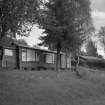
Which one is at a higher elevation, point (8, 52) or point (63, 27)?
point (63, 27)

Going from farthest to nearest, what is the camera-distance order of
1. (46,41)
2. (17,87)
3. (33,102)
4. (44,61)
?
(44,61) → (46,41) → (17,87) → (33,102)

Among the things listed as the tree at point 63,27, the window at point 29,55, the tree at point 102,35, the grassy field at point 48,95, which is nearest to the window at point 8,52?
the window at point 29,55

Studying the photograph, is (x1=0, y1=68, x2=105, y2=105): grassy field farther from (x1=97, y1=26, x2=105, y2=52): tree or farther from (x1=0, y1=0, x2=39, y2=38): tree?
(x1=97, y1=26, x2=105, y2=52): tree

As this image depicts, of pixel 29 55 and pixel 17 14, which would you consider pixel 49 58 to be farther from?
pixel 17 14

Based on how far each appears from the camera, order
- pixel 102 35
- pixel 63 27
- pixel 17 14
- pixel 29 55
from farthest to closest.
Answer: pixel 102 35
pixel 29 55
pixel 63 27
pixel 17 14

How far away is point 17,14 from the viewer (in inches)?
399

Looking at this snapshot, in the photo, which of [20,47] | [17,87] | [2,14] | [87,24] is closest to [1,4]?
[2,14]

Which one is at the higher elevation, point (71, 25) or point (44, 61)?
point (71, 25)

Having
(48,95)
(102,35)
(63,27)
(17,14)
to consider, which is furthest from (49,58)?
(102,35)

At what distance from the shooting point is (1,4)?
9.73 metres

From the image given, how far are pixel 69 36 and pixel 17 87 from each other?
14886mm

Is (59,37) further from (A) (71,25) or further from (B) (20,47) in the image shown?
(B) (20,47)

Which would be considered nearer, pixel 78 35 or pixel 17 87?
pixel 17 87

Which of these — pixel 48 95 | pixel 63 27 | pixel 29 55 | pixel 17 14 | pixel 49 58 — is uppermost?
pixel 63 27
